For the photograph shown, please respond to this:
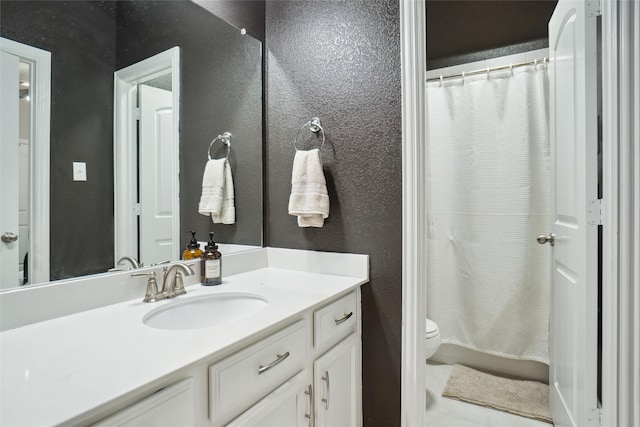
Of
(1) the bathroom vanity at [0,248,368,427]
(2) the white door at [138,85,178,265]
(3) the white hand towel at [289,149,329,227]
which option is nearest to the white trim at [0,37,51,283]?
(1) the bathroom vanity at [0,248,368,427]

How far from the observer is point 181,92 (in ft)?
4.63

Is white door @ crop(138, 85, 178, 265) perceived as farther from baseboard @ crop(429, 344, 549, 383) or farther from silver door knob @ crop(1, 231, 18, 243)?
baseboard @ crop(429, 344, 549, 383)

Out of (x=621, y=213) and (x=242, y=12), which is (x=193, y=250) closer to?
(x=242, y=12)

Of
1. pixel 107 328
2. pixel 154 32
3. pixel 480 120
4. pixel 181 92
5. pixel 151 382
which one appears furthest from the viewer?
pixel 480 120

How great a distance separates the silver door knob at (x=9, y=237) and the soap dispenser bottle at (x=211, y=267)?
0.58 m

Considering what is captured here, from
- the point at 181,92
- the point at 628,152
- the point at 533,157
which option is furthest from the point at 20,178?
the point at 533,157

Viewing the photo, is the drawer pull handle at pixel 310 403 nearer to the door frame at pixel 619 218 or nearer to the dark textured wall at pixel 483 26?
the door frame at pixel 619 218

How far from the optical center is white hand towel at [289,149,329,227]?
1.48 m

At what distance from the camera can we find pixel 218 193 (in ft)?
5.18

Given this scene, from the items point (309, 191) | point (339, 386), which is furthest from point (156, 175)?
point (339, 386)

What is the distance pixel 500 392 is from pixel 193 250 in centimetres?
189

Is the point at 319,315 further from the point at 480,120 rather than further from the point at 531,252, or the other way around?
the point at 480,120

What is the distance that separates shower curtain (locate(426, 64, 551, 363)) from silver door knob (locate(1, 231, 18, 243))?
6.93 feet

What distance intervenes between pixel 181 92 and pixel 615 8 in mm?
1604
